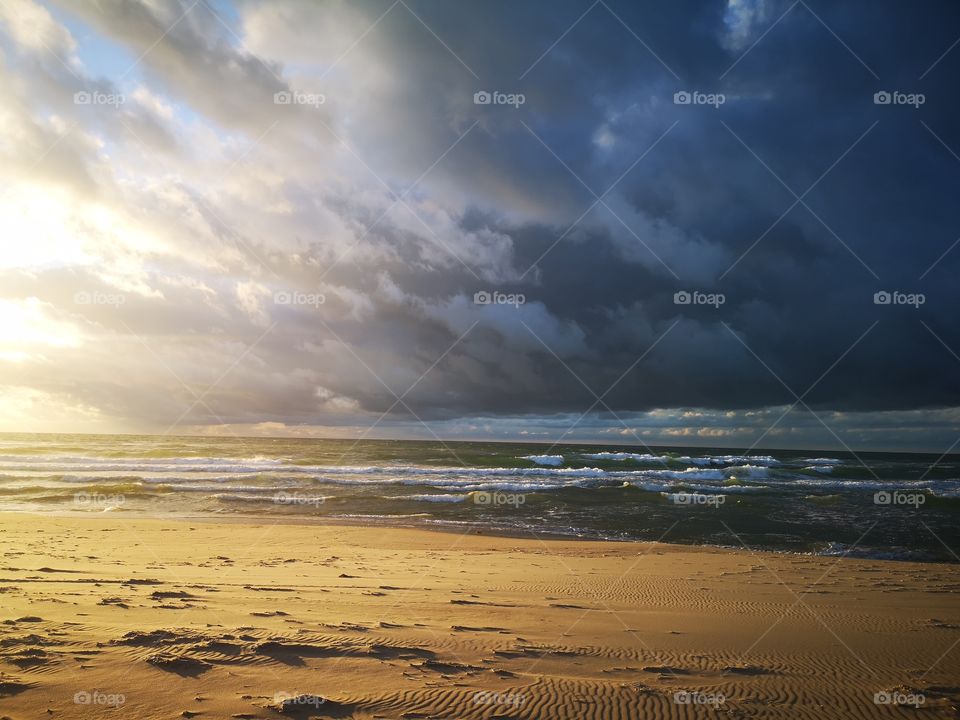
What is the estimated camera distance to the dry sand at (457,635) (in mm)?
5809

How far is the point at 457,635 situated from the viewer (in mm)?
7852

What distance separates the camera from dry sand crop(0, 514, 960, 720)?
581cm

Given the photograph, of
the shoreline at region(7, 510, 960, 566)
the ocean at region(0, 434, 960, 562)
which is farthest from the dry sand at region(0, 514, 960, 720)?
the ocean at region(0, 434, 960, 562)

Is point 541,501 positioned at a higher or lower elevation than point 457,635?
higher

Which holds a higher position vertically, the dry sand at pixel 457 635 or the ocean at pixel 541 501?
the ocean at pixel 541 501

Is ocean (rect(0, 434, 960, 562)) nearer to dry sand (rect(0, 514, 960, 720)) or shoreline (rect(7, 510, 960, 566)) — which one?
shoreline (rect(7, 510, 960, 566))

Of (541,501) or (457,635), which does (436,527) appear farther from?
(457,635)

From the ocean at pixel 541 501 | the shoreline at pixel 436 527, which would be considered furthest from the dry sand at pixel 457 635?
the ocean at pixel 541 501

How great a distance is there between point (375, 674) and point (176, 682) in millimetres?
2249

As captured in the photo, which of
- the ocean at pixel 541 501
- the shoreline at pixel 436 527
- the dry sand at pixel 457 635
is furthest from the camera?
the ocean at pixel 541 501

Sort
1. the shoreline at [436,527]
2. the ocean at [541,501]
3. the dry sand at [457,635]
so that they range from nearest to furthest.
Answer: the dry sand at [457,635] < the shoreline at [436,527] < the ocean at [541,501]

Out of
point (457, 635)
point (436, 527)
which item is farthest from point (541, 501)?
point (457, 635)

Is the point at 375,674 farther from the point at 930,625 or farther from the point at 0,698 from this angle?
the point at 930,625

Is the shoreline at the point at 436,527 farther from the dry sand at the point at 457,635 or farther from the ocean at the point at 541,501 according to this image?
the dry sand at the point at 457,635
